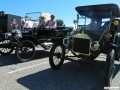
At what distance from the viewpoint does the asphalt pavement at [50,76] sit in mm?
5382

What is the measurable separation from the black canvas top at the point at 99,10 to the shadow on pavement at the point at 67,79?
5.98 feet

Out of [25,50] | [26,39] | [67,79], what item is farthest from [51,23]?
[67,79]

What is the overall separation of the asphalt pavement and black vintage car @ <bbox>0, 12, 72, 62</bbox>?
1.42ft

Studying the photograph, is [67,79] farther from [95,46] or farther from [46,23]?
[46,23]

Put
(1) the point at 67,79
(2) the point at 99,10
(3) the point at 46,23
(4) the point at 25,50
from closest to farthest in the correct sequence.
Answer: (1) the point at 67,79, (2) the point at 99,10, (4) the point at 25,50, (3) the point at 46,23

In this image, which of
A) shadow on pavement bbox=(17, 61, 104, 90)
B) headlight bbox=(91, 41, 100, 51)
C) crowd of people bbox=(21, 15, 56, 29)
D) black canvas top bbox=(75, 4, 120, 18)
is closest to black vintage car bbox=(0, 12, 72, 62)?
crowd of people bbox=(21, 15, 56, 29)

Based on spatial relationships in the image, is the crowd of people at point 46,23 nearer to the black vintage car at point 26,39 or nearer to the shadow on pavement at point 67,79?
the black vintage car at point 26,39

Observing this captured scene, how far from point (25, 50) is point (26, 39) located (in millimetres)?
458

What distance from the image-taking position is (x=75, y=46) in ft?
21.5

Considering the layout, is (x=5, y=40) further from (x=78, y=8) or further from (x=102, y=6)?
(x=102, y=6)

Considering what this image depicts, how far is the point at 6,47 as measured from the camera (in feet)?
30.6

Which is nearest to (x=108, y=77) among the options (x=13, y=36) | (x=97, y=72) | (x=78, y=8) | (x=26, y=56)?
(x=97, y=72)

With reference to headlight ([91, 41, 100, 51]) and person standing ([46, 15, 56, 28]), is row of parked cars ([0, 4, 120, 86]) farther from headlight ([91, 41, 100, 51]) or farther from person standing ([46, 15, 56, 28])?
person standing ([46, 15, 56, 28])

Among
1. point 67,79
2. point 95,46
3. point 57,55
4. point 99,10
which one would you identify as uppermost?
point 99,10
